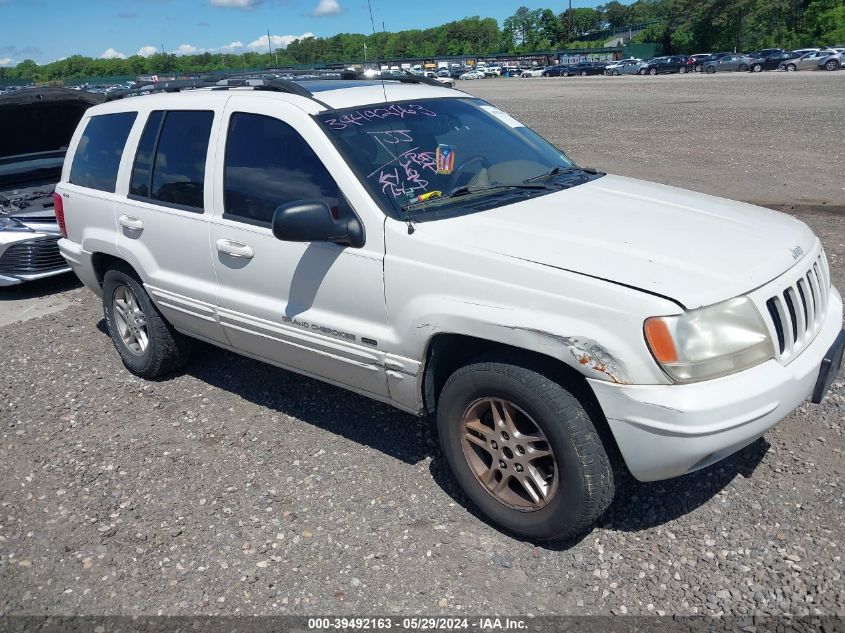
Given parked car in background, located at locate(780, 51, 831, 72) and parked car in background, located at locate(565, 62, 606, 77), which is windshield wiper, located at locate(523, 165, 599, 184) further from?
parked car in background, located at locate(565, 62, 606, 77)

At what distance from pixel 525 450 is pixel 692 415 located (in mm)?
748

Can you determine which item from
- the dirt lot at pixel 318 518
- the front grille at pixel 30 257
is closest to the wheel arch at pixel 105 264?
the dirt lot at pixel 318 518

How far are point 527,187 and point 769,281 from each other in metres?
1.34

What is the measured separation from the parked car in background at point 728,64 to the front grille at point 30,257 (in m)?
56.7

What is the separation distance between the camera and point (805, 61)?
163 feet

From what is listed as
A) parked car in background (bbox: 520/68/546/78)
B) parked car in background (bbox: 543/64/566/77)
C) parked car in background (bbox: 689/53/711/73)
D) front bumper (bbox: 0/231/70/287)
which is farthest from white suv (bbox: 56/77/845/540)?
parked car in background (bbox: 520/68/546/78)

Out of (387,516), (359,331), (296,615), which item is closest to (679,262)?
(359,331)

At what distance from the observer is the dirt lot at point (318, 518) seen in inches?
117

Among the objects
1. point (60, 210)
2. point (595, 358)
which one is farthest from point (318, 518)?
point (60, 210)

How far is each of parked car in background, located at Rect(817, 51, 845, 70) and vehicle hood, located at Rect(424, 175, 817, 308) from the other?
51543 millimetres

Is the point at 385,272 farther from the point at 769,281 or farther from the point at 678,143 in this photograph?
the point at 678,143

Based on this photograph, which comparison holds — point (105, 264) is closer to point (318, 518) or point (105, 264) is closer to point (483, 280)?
point (318, 518)

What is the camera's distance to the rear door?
425 centimetres

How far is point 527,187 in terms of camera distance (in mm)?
3807
